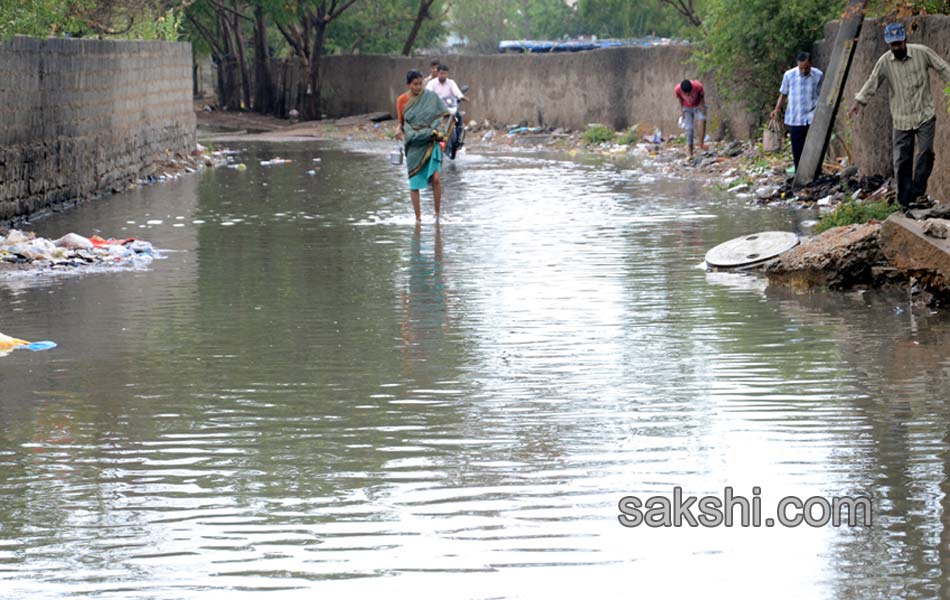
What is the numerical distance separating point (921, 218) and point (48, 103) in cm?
983

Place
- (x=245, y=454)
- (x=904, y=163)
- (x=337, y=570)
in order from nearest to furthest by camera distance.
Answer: (x=337, y=570) < (x=245, y=454) < (x=904, y=163)

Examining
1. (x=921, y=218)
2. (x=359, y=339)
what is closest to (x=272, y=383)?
(x=359, y=339)

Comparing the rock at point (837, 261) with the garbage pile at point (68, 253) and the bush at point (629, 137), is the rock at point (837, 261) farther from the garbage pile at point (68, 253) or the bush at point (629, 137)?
the bush at point (629, 137)

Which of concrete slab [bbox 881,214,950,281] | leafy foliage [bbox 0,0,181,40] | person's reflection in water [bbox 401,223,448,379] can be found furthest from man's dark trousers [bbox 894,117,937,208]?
leafy foliage [bbox 0,0,181,40]

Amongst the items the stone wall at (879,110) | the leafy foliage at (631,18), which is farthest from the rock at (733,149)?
the leafy foliage at (631,18)

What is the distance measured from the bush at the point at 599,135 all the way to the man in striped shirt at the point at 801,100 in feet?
41.6

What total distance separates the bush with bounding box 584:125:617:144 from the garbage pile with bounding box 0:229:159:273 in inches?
722

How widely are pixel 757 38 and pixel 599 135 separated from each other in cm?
912

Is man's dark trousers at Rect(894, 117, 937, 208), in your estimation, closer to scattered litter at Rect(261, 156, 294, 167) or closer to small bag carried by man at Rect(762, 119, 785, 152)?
small bag carried by man at Rect(762, 119, 785, 152)

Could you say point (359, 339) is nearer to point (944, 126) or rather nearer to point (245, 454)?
point (245, 454)

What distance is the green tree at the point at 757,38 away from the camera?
20.6 metres

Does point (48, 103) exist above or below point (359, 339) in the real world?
above

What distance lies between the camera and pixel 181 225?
592 inches

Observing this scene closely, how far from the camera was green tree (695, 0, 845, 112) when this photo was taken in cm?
2058
